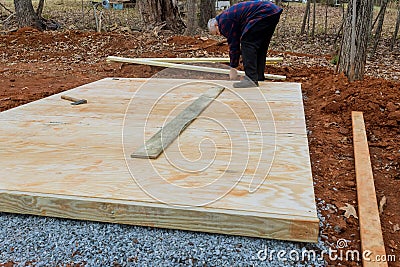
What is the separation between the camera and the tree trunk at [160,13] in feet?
30.0

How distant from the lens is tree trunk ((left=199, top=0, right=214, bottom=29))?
1132cm

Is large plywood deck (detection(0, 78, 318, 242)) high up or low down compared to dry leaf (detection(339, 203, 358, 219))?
up

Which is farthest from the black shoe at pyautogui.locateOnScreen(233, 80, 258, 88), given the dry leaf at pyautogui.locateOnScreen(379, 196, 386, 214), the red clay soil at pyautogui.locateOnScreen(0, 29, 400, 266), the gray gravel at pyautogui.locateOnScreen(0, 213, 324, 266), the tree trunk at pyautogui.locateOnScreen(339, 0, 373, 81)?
the gray gravel at pyautogui.locateOnScreen(0, 213, 324, 266)

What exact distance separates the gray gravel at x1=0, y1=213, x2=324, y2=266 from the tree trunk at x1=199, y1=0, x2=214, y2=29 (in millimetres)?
10473

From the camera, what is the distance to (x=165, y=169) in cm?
199

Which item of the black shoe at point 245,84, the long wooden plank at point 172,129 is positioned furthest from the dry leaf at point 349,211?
the black shoe at point 245,84

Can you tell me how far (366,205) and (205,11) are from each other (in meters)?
10.5

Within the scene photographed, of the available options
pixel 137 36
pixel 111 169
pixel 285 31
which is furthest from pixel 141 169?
pixel 285 31

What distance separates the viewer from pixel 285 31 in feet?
34.1

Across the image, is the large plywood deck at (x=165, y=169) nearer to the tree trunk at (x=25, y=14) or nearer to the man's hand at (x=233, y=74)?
the man's hand at (x=233, y=74)

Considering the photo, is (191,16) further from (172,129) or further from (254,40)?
(172,129)

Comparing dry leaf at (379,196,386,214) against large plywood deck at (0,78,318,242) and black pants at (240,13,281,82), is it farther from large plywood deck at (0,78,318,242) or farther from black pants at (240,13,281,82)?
black pants at (240,13,281,82)

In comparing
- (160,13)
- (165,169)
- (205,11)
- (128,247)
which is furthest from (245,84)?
(205,11)

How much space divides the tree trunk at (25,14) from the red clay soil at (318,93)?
5.80ft
